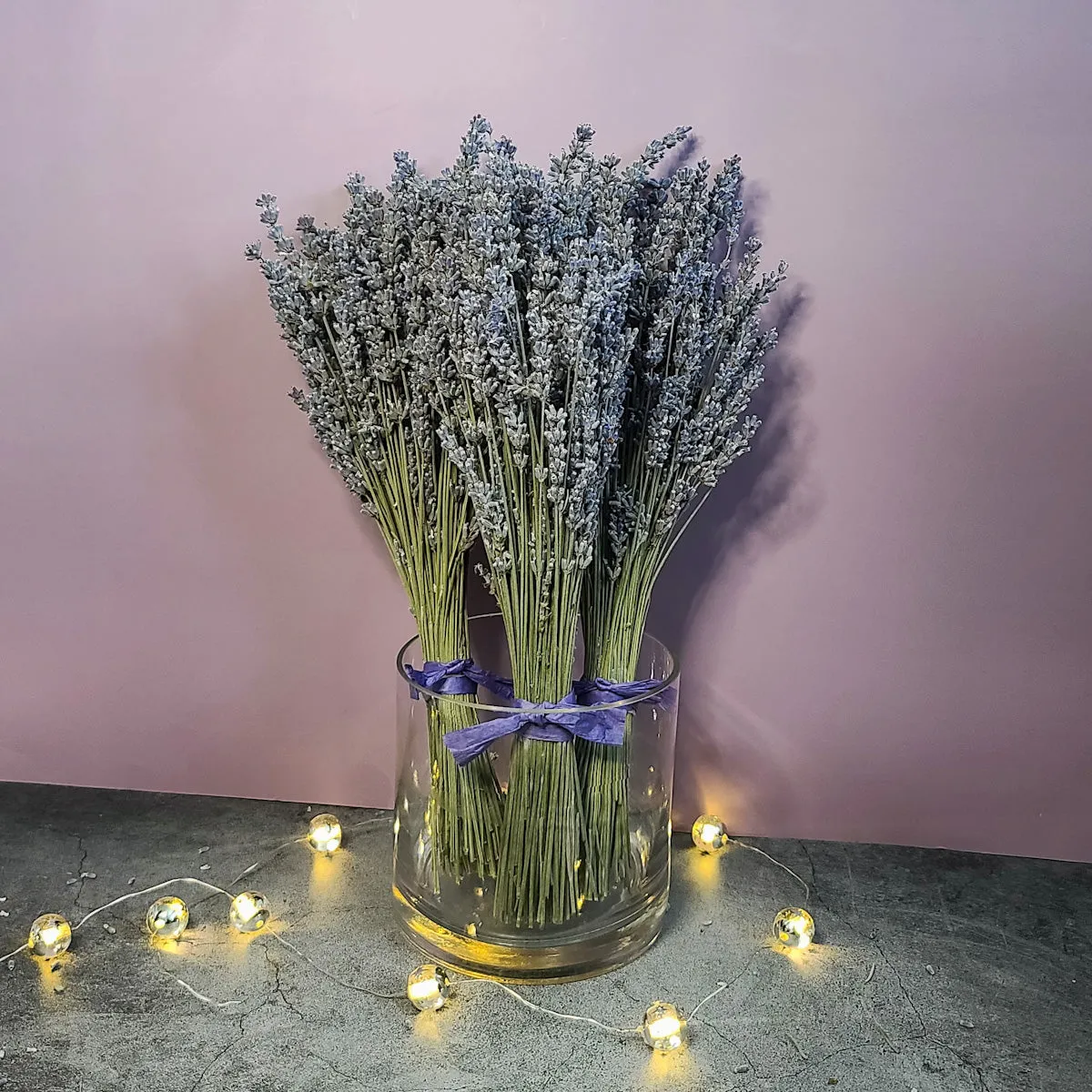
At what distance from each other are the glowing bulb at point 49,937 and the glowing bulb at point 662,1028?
1.80 feet

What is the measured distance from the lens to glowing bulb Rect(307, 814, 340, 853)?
1.24 m

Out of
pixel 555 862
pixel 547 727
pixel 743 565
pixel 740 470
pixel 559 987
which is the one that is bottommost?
pixel 559 987

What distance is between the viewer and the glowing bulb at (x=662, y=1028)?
0.95 meters

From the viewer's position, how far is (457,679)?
1.07 m

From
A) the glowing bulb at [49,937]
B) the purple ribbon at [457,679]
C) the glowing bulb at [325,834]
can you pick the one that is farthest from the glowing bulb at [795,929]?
the glowing bulb at [49,937]

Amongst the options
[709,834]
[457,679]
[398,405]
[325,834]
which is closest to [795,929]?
[709,834]

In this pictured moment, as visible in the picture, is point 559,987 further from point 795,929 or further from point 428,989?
point 795,929

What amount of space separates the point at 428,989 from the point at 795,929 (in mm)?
356

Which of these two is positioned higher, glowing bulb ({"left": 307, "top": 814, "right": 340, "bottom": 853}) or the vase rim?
the vase rim

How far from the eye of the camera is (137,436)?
4.02 feet

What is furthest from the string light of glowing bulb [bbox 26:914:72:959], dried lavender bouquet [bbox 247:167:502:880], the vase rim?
the vase rim

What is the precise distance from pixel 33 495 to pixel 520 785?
2.17 feet

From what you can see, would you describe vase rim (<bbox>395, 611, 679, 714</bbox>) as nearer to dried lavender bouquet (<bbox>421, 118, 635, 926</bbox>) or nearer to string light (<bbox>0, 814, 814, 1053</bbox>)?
dried lavender bouquet (<bbox>421, 118, 635, 926</bbox>)

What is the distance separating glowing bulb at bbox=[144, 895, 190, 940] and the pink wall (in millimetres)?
243
